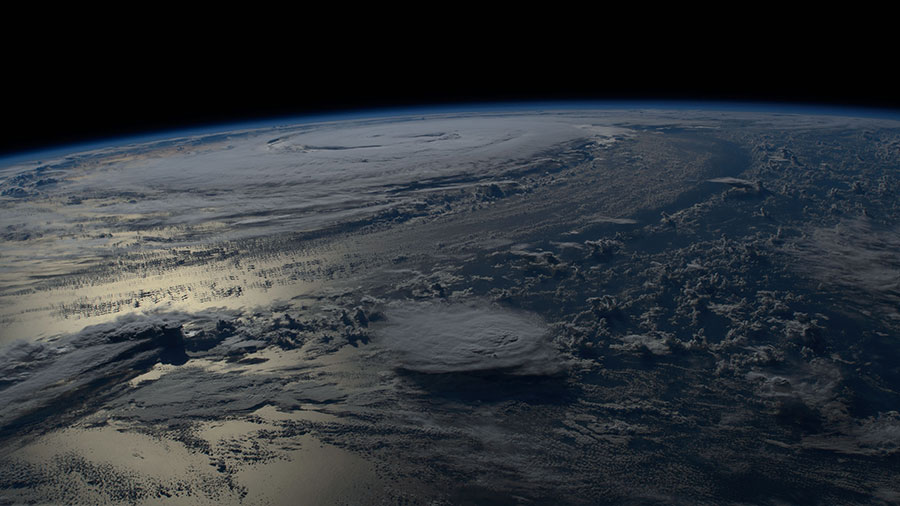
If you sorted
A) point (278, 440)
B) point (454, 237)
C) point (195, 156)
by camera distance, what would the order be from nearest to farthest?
point (278, 440) → point (454, 237) → point (195, 156)

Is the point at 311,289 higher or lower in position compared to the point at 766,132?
lower

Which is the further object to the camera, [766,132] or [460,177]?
[766,132]

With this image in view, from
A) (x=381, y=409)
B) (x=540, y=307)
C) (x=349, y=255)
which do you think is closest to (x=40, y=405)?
(x=381, y=409)

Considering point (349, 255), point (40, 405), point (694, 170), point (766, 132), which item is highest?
point (766, 132)

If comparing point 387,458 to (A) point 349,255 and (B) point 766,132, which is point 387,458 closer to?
(A) point 349,255

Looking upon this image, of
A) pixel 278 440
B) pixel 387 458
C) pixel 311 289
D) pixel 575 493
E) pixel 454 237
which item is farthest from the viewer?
pixel 454 237

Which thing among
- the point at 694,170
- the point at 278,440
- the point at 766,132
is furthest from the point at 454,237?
the point at 766,132
